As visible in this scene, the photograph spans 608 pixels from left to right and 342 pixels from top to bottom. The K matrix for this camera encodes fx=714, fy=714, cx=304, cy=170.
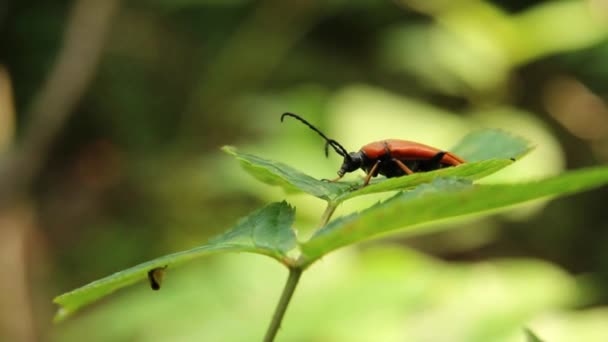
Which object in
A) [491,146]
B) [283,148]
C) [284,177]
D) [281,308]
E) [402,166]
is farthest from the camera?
[283,148]

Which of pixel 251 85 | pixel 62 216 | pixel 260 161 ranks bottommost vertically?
pixel 62 216

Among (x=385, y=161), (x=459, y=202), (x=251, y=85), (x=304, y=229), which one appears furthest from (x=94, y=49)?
(x=459, y=202)

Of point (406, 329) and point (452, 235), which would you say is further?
point (452, 235)

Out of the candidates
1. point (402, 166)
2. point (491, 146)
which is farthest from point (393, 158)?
point (491, 146)

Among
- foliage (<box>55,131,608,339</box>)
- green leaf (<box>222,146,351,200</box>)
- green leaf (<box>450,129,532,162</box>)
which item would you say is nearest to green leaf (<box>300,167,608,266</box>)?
foliage (<box>55,131,608,339</box>)

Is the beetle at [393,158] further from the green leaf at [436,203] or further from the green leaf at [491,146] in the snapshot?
the green leaf at [436,203]

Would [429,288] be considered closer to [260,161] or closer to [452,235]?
[452,235]

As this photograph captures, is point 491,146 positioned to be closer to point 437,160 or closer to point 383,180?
point 437,160
